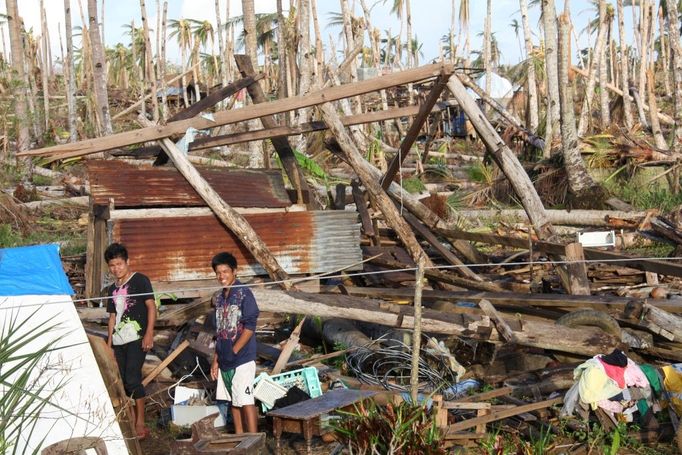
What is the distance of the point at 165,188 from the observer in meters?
9.80

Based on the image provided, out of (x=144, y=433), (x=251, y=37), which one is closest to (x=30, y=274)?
(x=144, y=433)

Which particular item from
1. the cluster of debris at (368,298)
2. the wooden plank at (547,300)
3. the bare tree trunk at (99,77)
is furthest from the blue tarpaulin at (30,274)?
the bare tree trunk at (99,77)

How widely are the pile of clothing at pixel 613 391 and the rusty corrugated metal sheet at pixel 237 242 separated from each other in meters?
4.62

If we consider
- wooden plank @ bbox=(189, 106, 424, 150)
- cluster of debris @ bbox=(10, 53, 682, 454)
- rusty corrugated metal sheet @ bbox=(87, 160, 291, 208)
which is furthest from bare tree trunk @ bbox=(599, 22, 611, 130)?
rusty corrugated metal sheet @ bbox=(87, 160, 291, 208)

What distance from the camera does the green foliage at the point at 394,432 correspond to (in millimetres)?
4465

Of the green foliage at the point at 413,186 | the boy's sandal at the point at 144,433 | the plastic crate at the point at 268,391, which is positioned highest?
the green foliage at the point at 413,186

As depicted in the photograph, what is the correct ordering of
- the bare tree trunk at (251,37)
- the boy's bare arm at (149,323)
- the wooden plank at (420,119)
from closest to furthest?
1. the boy's bare arm at (149,323)
2. the wooden plank at (420,119)
3. the bare tree trunk at (251,37)

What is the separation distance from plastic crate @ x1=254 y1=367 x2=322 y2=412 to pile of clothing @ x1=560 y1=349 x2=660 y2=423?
6.46ft

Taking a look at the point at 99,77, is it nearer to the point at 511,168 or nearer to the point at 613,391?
the point at 511,168

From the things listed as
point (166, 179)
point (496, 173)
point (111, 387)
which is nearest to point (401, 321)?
point (111, 387)

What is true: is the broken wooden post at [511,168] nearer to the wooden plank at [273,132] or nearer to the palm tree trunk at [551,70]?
the wooden plank at [273,132]

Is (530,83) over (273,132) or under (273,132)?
over

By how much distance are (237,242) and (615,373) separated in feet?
16.7

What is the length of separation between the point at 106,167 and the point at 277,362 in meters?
3.85
